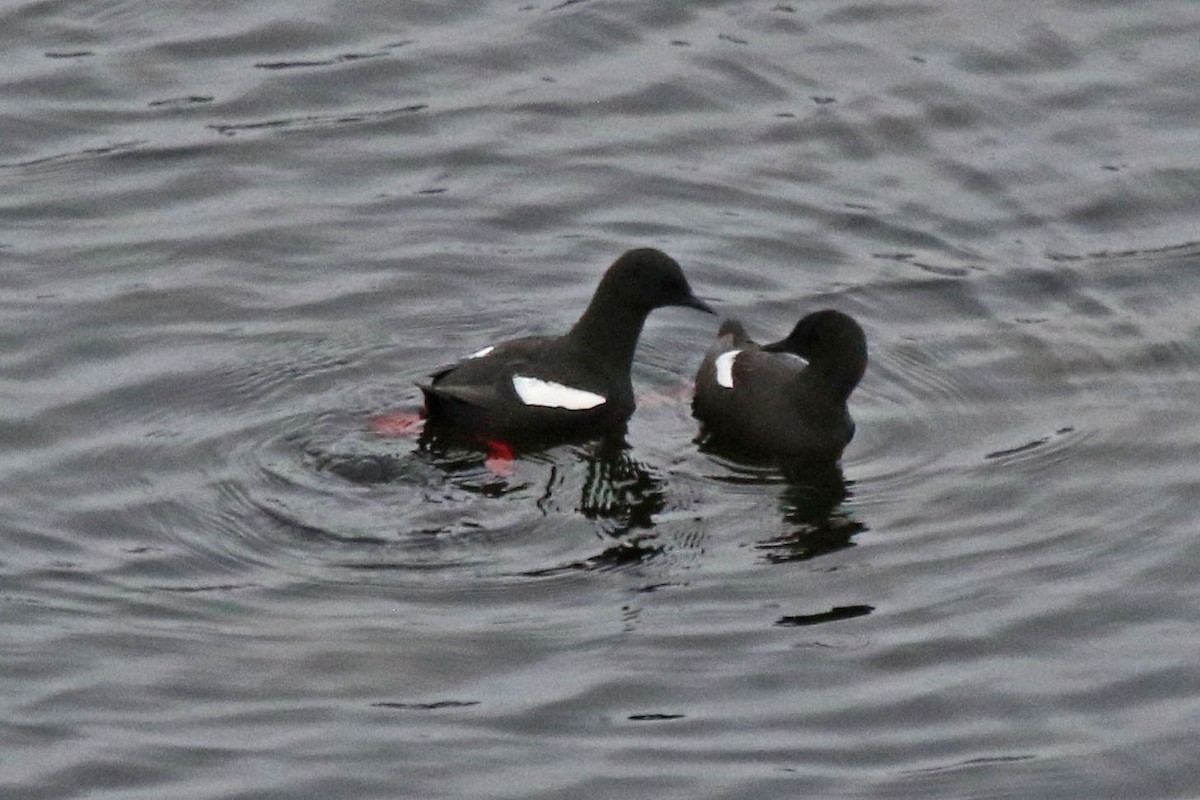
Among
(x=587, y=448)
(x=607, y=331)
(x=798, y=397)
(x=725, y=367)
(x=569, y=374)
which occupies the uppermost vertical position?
(x=607, y=331)

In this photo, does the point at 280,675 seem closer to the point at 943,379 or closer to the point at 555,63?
the point at 943,379

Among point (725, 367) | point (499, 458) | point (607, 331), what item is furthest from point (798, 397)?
point (499, 458)

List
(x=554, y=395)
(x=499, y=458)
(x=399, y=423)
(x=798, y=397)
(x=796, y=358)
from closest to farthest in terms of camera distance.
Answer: (x=499, y=458), (x=399, y=423), (x=554, y=395), (x=798, y=397), (x=796, y=358)

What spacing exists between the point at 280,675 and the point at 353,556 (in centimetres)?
101

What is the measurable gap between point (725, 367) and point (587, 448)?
2.98 feet

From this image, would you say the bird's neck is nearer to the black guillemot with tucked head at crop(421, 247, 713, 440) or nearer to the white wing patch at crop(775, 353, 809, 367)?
the black guillemot with tucked head at crop(421, 247, 713, 440)

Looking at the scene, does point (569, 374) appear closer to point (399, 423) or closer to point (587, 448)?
point (587, 448)

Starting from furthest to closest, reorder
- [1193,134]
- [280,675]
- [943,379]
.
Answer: [1193,134]
[943,379]
[280,675]

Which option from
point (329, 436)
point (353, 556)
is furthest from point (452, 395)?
point (353, 556)

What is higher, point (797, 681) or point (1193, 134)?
point (1193, 134)

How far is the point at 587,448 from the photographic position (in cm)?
1230

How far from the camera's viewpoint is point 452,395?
39.2 feet

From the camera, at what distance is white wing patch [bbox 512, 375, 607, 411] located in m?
12.2

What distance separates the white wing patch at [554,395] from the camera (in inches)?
479
